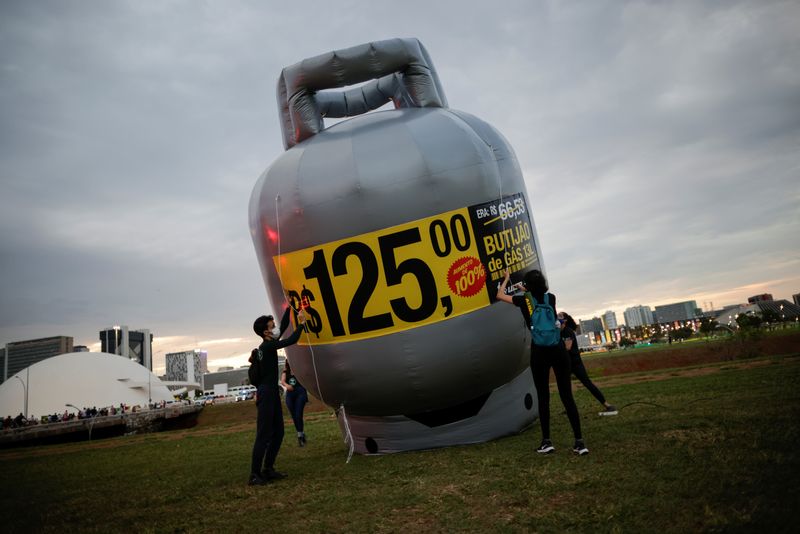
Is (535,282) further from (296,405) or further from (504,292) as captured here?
(296,405)

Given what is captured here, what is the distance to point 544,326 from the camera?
17.4 ft

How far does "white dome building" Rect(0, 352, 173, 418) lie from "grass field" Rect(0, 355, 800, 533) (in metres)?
53.8

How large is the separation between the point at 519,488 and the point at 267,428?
3255 millimetres

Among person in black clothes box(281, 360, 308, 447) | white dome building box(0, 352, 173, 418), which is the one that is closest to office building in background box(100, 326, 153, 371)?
white dome building box(0, 352, 173, 418)

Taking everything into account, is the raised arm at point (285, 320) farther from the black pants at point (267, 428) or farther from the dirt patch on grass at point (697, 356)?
the dirt patch on grass at point (697, 356)

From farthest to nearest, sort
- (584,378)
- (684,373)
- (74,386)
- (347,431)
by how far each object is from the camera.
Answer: (74,386), (684,373), (584,378), (347,431)

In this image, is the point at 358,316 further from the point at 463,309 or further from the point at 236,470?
the point at 236,470

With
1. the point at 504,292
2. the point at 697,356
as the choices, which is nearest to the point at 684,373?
the point at 504,292

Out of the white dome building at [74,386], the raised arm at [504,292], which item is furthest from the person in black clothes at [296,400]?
the white dome building at [74,386]

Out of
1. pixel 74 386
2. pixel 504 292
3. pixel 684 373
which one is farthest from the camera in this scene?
pixel 74 386

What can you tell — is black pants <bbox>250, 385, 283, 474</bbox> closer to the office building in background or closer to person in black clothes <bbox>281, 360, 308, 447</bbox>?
person in black clothes <bbox>281, 360, 308, 447</bbox>

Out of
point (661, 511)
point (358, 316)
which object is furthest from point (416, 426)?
point (661, 511)

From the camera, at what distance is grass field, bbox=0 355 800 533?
10.1ft

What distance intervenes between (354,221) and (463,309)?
1830 millimetres
